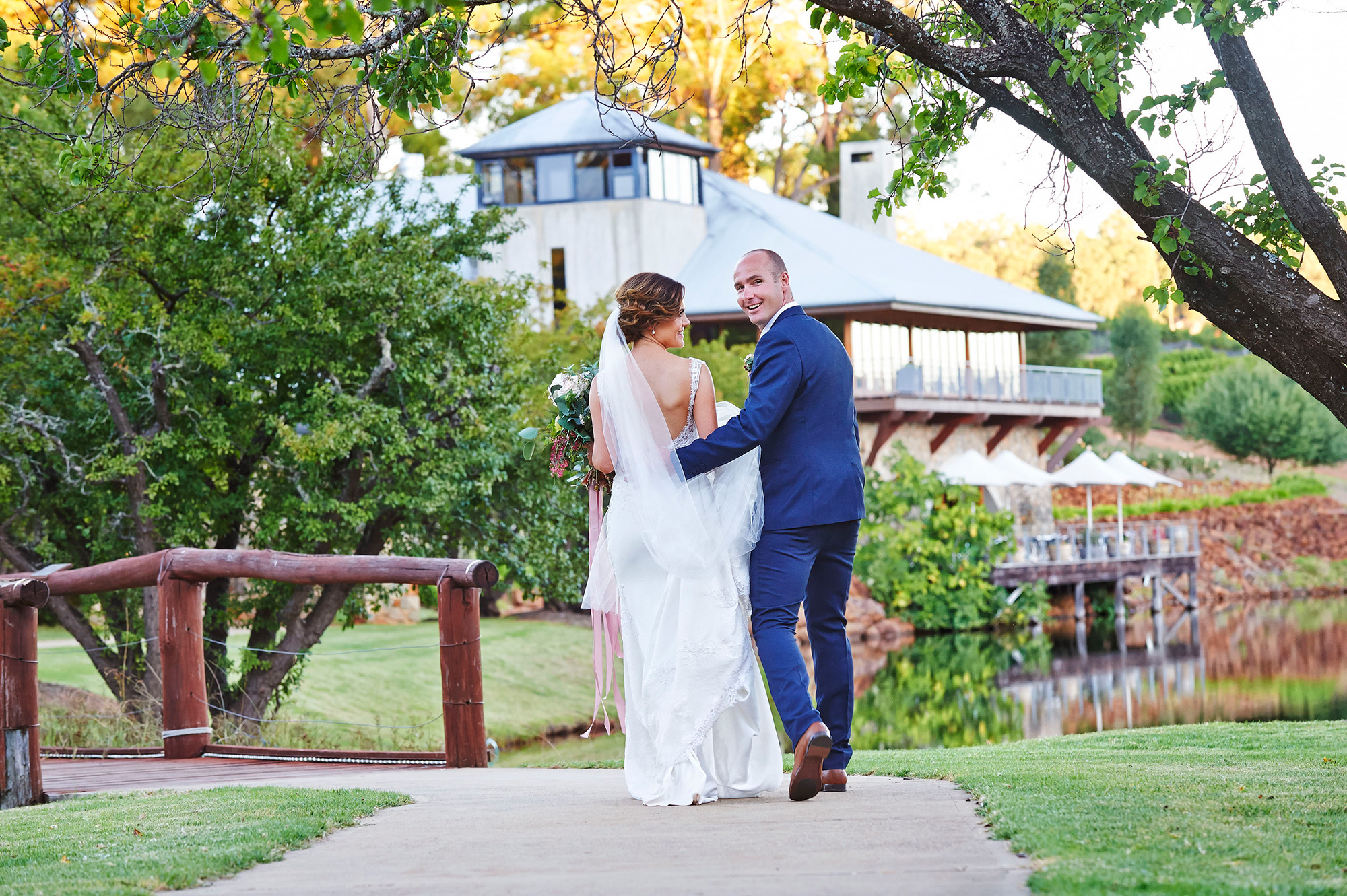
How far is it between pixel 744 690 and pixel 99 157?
335 cm

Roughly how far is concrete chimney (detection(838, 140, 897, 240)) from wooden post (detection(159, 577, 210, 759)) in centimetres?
3127

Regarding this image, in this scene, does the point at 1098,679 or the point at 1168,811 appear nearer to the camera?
the point at 1168,811

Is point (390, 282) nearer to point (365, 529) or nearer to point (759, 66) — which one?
point (365, 529)

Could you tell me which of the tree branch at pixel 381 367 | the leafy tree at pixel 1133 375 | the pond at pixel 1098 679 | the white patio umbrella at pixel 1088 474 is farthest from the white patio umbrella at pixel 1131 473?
the tree branch at pixel 381 367

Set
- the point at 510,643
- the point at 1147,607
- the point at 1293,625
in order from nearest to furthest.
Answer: the point at 510,643, the point at 1293,625, the point at 1147,607

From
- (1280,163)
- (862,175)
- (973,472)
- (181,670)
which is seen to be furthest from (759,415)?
(862,175)

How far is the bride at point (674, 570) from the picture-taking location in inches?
210

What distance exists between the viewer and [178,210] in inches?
495

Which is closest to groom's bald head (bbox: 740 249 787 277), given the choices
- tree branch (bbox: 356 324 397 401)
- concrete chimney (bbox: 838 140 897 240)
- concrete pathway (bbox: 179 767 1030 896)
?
concrete pathway (bbox: 179 767 1030 896)

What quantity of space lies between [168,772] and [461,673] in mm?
1636

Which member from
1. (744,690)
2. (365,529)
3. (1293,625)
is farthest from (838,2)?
(1293,625)

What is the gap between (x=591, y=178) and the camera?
33438 millimetres

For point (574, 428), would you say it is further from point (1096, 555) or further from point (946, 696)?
point (1096, 555)

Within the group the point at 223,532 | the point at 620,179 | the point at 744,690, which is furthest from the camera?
the point at 620,179
